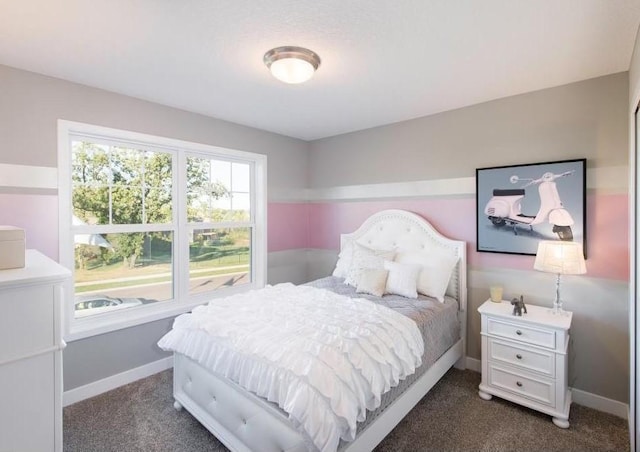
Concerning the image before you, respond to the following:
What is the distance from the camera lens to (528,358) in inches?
92.3

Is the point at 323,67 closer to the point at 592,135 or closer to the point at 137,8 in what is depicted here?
the point at 137,8

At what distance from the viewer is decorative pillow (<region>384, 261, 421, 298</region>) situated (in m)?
2.85

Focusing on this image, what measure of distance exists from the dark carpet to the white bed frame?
15 cm

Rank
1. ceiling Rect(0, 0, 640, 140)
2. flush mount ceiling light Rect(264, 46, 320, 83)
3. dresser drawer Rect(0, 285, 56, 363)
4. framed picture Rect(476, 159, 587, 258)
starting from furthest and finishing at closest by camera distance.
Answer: framed picture Rect(476, 159, 587, 258), flush mount ceiling light Rect(264, 46, 320, 83), ceiling Rect(0, 0, 640, 140), dresser drawer Rect(0, 285, 56, 363)

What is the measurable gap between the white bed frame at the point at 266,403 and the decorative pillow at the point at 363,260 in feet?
1.25

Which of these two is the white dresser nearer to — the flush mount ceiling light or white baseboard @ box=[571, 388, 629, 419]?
the flush mount ceiling light

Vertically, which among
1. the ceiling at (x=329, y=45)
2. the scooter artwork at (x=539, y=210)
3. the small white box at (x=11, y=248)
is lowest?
the small white box at (x=11, y=248)

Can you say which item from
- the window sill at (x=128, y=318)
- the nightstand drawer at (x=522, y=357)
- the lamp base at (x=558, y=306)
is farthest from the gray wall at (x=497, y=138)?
the window sill at (x=128, y=318)

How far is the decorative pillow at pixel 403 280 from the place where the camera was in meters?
2.85

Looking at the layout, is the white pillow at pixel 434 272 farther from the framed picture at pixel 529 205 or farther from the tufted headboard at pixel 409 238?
the framed picture at pixel 529 205

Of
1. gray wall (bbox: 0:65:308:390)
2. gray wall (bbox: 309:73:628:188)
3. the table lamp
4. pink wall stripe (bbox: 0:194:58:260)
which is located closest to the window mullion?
gray wall (bbox: 0:65:308:390)

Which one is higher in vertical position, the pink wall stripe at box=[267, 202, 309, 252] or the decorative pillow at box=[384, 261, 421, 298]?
the pink wall stripe at box=[267, 202, 309, 252]

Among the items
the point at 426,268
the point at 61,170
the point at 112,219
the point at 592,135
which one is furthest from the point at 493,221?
the point at 61,170

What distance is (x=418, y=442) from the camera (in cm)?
205
